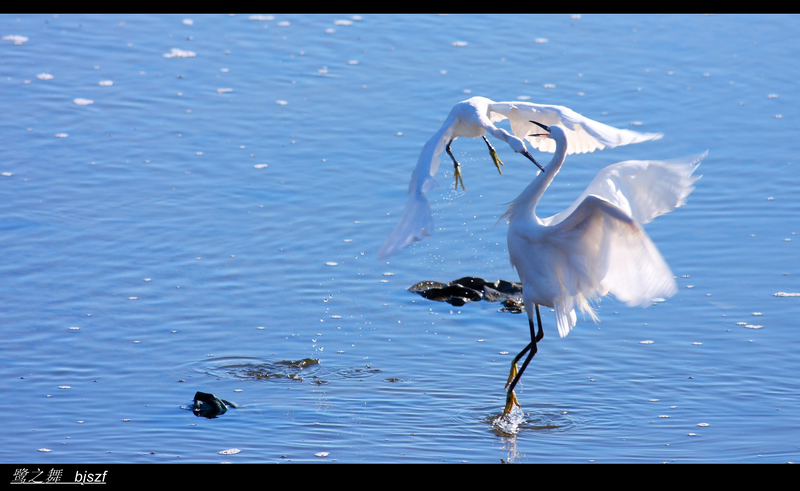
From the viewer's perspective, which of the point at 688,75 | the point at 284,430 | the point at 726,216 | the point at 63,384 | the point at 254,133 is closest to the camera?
the point at 284,430

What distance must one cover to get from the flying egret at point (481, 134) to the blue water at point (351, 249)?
1343mm

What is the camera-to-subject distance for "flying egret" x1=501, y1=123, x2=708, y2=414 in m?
5.25

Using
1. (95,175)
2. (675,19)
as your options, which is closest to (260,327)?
(95,175)

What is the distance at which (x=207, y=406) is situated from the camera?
5.74 metres

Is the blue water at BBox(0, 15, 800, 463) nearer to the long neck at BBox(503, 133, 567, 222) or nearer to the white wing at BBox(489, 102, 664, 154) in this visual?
the long neck at BBox(503, 133, 567, 222)

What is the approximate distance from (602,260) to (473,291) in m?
1.97

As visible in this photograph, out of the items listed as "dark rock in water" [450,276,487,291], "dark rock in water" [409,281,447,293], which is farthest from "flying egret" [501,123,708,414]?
"dark rock in water" [409,281,447,293]

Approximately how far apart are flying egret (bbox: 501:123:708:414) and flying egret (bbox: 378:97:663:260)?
16 centimetres

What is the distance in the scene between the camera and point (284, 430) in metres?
5.62

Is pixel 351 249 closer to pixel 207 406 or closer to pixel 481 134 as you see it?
pixel 481 134

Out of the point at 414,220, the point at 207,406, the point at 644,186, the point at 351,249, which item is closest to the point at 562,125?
the point at 644,186

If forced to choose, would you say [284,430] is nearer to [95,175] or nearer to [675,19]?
[95,175]

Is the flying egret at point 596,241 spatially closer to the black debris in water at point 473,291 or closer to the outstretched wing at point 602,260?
the outstretched wing at point 602,260

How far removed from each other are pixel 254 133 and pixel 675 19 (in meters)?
7.00
